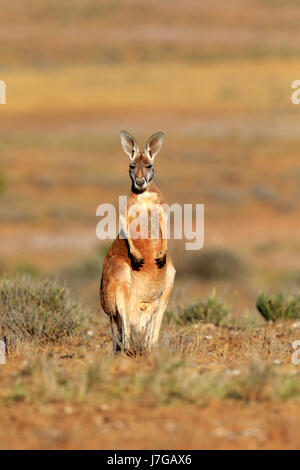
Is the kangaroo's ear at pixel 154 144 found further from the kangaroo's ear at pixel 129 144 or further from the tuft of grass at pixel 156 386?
the tuft of grass at pixel 156 386

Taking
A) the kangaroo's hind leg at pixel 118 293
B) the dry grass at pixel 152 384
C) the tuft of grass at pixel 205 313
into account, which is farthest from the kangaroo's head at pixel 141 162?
the tuft of grass at pixel 205 313

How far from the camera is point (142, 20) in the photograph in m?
115

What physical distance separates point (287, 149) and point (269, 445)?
41.8 metres

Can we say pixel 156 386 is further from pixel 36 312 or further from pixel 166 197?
pixel 166 197

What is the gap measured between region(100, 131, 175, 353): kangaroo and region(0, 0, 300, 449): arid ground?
1.06 ft

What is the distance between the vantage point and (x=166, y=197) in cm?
3231

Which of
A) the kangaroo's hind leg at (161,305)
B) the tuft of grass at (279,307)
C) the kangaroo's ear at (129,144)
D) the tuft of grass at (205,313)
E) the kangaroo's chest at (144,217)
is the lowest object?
the kangaroo's hind leg at (161,305)

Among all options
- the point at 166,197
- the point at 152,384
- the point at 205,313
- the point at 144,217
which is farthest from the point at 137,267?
the point at 166,197

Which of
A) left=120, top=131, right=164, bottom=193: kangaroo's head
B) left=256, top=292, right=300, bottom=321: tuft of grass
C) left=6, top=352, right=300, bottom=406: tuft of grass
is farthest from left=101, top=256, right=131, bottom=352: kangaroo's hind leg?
left=256, top=292, right=300, bottom=321: tuft of grass

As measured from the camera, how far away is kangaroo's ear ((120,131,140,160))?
6.96 m

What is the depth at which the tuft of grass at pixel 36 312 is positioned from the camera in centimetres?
848

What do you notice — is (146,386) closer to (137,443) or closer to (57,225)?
(137,443)

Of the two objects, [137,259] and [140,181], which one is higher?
[140,181]

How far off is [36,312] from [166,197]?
23.8 metres
